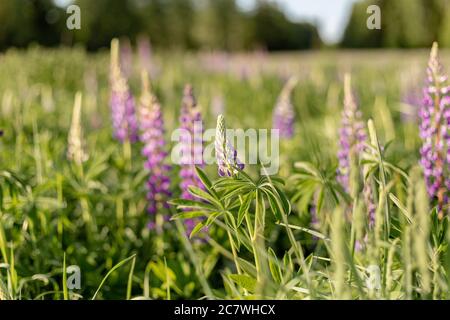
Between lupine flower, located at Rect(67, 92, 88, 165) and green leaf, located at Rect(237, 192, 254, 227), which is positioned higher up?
lupine flower, located at Rect(67, 92, 88, 165)

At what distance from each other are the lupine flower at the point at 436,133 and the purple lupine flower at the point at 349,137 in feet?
0.93

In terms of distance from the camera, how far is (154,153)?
2.18 metres

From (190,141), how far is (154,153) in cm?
25

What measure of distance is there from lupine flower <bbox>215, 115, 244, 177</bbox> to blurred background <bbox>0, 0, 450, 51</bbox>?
12.4 metres

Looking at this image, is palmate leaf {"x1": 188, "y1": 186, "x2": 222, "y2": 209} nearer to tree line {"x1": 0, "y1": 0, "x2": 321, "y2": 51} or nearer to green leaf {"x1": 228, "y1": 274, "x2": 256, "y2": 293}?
green leaf {"x1": 228, "y1": 274, "x2": 256, "y2": 293}

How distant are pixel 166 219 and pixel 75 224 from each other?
0.40m

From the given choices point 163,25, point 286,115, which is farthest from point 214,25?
point 286,115

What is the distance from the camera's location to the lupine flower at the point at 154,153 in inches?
84.8

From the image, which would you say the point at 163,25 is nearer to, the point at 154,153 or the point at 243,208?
the point at 154,153

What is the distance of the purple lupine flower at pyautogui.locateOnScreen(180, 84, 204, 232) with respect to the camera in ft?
6.46

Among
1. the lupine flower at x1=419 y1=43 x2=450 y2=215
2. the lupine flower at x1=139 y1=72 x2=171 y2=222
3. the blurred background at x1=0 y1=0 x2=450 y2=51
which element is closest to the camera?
the lupine flower at x1=419 y1=43 x2=450 y2=215

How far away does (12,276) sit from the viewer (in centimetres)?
144

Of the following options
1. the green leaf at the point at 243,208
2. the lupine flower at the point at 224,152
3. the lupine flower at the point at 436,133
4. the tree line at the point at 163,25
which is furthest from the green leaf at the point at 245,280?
the tree line at the point at 163,25

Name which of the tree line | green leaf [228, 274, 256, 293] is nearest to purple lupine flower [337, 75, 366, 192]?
green leaf [228, 274, 256, 293]
